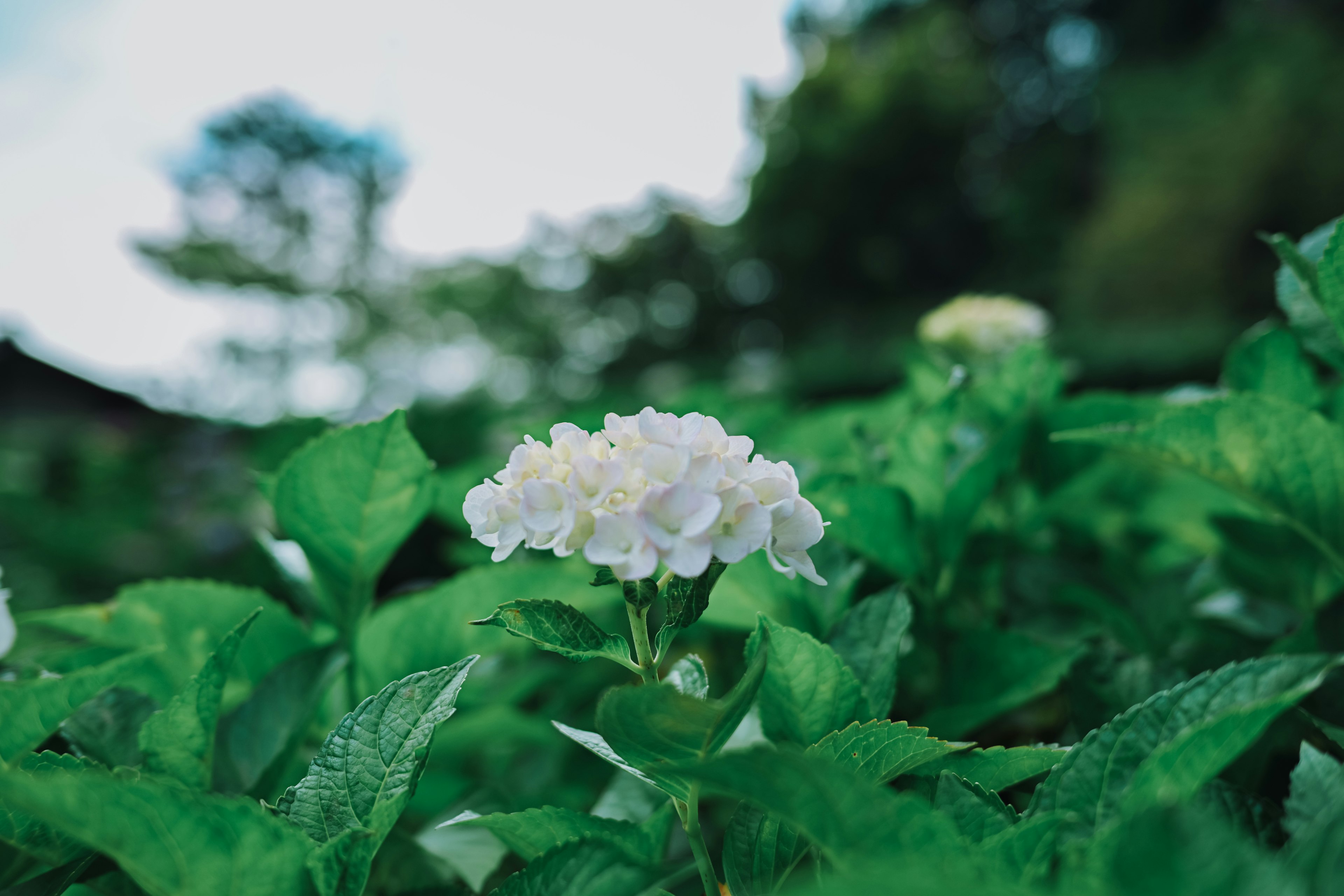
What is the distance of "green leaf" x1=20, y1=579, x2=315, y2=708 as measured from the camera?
896 mm

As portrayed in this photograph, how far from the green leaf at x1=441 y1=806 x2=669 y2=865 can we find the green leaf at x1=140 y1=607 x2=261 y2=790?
0.79ft

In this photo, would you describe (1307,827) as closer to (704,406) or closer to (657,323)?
(704,406)

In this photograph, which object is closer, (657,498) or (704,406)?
(657,498)

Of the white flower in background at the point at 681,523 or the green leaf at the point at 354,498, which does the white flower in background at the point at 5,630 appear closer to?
the green leaf at the point at 354,498

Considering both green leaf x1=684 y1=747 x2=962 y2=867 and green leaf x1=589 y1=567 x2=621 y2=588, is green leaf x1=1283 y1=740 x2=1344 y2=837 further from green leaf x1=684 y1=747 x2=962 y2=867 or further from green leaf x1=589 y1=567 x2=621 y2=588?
green leaf x1=589 y1=567 x2=621 y2=588

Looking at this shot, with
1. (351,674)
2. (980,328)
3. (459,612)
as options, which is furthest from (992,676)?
(980,328)

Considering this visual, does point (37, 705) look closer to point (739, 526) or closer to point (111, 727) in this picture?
point (111, 727)

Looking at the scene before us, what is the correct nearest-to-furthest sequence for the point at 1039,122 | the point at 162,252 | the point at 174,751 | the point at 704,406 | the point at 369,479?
the point at 174,751 < the point at 369,479 < the point at 704,406 < the point at 162,252 < the point at 1039,122

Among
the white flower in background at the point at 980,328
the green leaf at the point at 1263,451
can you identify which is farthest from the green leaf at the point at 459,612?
the white flower in background at the point at 980,328

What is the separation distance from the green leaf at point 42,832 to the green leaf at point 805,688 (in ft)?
1.69

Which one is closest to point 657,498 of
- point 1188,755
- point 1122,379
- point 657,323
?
point 1188,755

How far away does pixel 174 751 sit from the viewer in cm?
63

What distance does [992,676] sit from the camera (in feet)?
2.60

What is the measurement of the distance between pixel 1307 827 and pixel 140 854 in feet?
2.22
